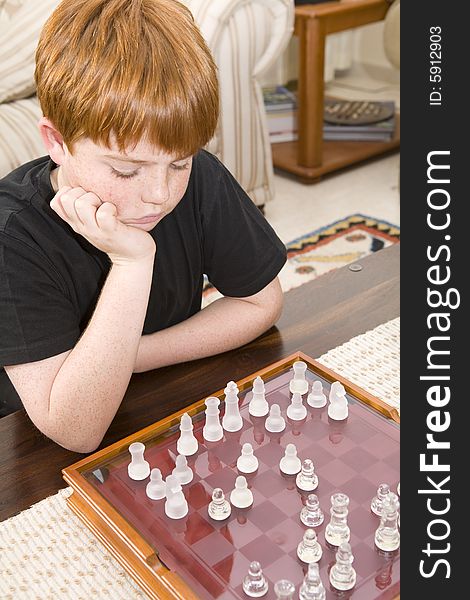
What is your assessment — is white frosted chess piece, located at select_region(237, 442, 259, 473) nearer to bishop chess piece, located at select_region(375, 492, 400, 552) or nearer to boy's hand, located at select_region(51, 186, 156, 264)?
bishop chess piece, located at select_region(375, 492, 400, 552)

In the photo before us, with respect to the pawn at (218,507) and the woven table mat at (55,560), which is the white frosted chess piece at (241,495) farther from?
the woven table mat at (55,560)

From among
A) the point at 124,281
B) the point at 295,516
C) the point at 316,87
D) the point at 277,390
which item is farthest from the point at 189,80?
the point at 316,87

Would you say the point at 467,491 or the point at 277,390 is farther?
the point at 277,390

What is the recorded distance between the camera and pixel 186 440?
1.00 m

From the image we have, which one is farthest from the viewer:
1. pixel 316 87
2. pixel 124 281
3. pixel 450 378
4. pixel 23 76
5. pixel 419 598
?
pixel 316 87

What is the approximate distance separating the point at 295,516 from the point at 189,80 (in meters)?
0.54

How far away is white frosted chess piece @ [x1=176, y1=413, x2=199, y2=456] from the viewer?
992mm

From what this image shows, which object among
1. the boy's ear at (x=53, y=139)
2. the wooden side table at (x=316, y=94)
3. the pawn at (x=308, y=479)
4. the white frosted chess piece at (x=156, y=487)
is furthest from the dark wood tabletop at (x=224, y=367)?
the wooden side table at (x=316, y=94)

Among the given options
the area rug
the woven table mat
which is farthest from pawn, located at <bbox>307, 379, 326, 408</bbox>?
the area rug

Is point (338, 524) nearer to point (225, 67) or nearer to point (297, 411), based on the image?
point (297, 411)

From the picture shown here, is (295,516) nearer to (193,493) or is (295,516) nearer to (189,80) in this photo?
(193,493)

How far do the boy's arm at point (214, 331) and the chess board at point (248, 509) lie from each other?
0.43 feet

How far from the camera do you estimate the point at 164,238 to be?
125 cm

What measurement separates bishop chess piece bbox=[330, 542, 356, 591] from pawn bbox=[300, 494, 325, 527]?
74 mm
